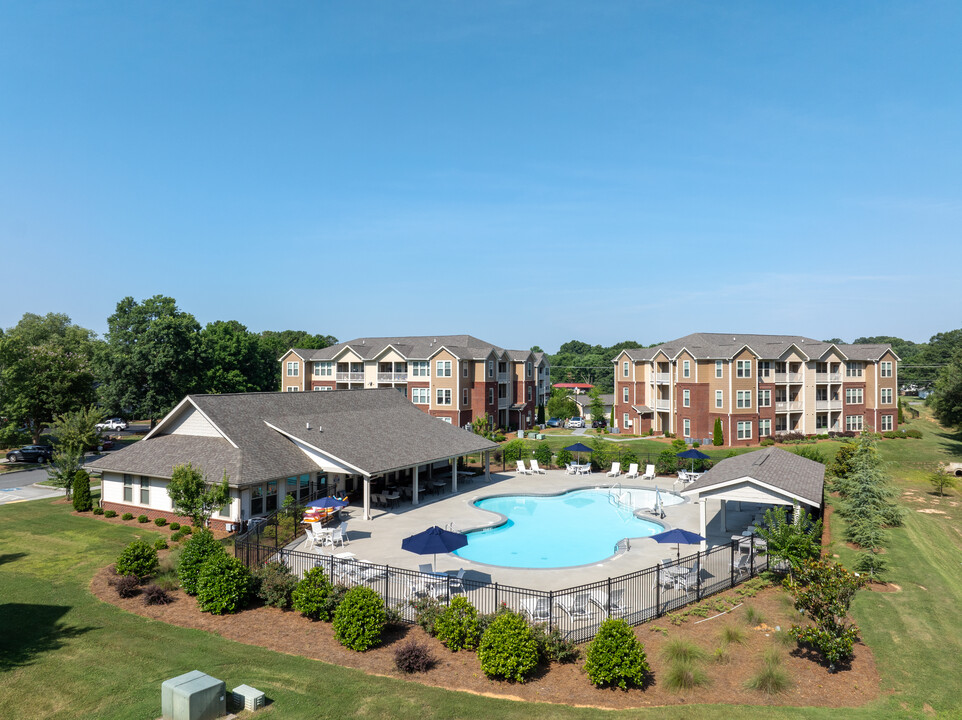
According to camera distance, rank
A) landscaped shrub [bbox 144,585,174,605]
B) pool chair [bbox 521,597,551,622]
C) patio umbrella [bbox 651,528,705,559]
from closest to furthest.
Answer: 1. pool chair [bbox 521,597,551,622]
2. landscaped shrub [bbox 144,585,174,605]
3. patio umbrella [bbox 651,528,705,559]

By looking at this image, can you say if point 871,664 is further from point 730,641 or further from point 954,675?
point 730,641

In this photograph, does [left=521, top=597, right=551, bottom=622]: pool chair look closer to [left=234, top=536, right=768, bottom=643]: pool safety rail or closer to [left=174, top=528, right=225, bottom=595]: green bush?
[left=234, top=536, right=768, bottom=643]: pool safety rail

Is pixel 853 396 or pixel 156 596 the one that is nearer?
pixel 156 596

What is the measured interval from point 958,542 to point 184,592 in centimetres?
2941

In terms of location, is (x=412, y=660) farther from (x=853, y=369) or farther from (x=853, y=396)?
(x=853, y=369)

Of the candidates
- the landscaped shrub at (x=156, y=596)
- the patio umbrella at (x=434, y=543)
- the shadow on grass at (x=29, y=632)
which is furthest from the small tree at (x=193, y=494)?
the patio umbrella at (x=434, y=543)

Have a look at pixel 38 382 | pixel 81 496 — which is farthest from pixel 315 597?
pixel 38 382

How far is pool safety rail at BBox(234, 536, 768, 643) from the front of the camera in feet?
51.4

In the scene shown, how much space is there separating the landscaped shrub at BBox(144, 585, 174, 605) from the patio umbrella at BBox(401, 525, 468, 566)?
23.4ft

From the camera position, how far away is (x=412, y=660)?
43.4 feet

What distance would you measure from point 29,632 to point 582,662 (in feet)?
46.4

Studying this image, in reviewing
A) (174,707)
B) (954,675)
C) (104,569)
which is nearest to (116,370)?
(104,569)

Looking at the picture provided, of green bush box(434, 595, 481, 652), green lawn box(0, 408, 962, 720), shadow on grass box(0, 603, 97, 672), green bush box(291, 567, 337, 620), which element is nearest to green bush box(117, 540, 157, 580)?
green lawn box(0, 408, 962, 720)

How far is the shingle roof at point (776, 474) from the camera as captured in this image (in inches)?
849
